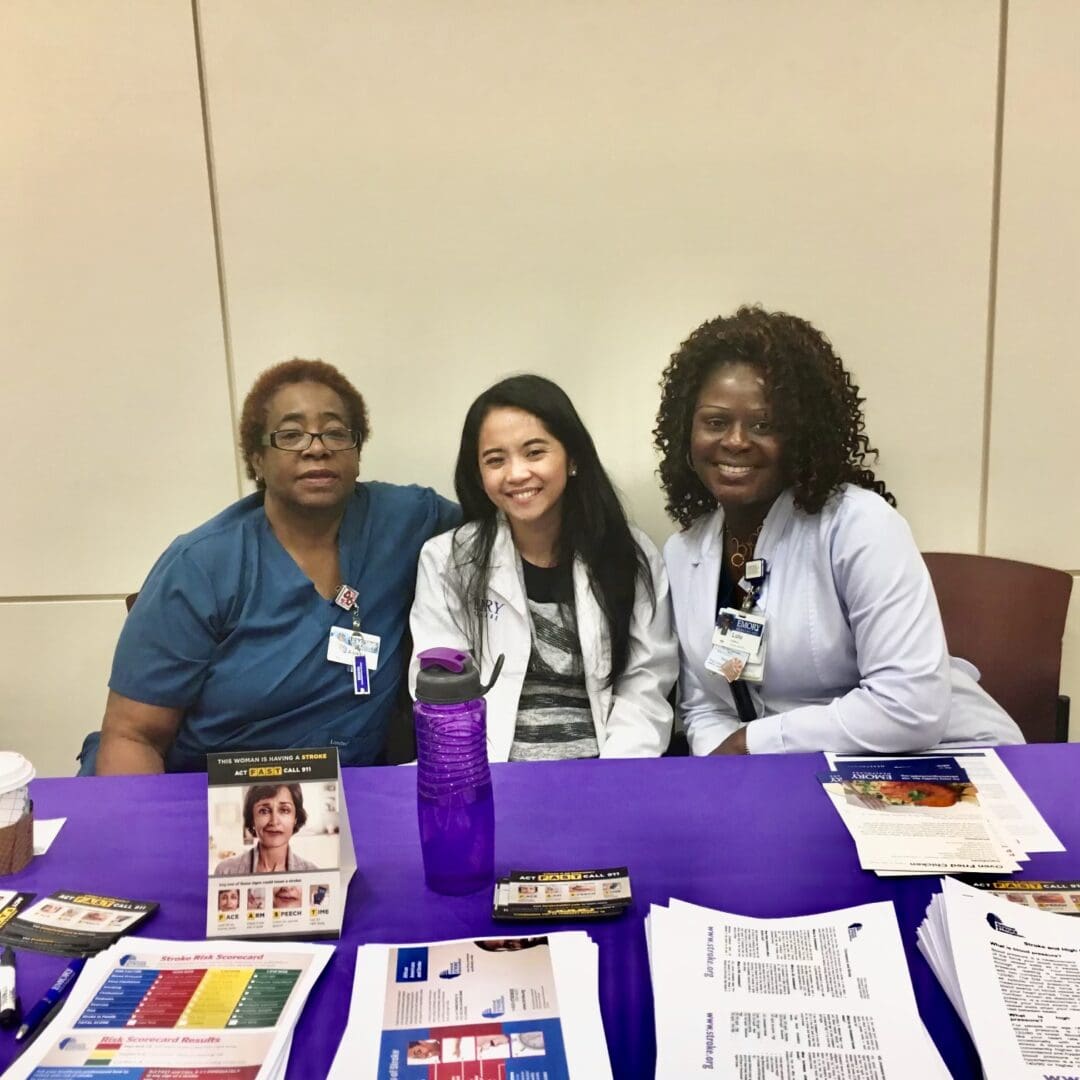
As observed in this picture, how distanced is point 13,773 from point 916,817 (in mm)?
1270

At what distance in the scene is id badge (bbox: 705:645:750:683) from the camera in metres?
1.86

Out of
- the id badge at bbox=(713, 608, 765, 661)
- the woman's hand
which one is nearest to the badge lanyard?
the id badge at bbox=(713, 608, 765, 661)

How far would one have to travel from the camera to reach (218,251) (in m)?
2.22

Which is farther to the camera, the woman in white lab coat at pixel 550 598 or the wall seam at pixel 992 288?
the wall seam at pixel 992 288

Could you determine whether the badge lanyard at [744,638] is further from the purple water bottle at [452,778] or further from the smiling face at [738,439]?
the purple water bottle at [452,778]

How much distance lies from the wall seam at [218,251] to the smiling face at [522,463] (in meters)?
0.76

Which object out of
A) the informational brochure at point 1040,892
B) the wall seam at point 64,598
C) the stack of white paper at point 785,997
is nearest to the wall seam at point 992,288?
the informational brochure at point 1040,892

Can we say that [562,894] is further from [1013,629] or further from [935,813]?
[1013,629]

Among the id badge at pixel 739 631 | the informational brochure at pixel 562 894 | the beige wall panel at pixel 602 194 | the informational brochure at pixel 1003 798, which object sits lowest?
the informational brochure at pixel 562 894

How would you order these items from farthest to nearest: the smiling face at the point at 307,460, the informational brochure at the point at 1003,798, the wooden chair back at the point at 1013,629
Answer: the wooden chair back at the point at 1013,629 → the smiling face at the point at 307,460 → the informational brochure at the point at 1003,798

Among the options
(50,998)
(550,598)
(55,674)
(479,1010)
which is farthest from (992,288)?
(55,674)

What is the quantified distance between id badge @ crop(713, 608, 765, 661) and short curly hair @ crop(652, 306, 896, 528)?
0.86 feet

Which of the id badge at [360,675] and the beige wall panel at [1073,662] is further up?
the id badge at [360,675]

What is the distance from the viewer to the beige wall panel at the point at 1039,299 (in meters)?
2.11
